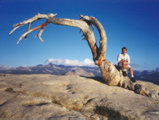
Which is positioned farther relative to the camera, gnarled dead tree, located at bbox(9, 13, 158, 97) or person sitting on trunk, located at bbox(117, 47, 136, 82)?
person sitting on trunk, located at bbox(117, 47, 136, 82)

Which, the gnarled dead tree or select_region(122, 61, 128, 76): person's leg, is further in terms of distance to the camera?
select_region(122, 61, 128, 76): person's leg

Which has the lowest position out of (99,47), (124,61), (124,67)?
(124,67)

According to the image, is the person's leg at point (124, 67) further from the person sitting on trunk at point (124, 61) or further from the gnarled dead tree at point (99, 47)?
the gnarled dead tree at point (99, 47)

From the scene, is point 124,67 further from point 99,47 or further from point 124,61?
point 99,47

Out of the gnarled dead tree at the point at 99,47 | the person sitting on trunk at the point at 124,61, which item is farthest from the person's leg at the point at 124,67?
the gnarled dead tree at the point at 99,47

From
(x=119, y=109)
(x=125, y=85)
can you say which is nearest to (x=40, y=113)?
(x=119, y=109)

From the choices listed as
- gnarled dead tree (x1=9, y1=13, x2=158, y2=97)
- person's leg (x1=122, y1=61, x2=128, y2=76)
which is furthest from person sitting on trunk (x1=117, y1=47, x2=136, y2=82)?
gnarled dead tree (x1=9, y1=13, x2=158, y2=97)

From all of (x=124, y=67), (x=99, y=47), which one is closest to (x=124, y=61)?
(x=124, y=67)

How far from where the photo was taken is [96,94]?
7941 mm

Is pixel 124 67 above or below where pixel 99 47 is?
below

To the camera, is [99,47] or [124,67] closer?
[99,47]

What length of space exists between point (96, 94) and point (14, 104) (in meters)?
4.46

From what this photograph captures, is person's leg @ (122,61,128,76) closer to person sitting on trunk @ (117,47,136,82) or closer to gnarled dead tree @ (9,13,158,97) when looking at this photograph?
person sitting on trunk @ (117,47,136,82)

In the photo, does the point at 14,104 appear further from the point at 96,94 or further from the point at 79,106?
the point at 96,94
